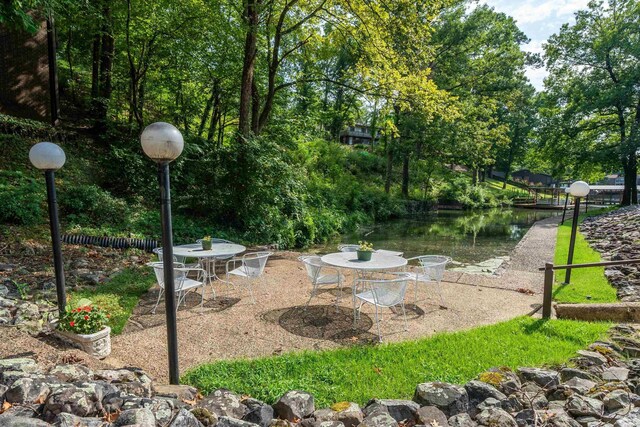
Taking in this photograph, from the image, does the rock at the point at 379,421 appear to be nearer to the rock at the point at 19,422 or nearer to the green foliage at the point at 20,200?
the rock at the point at 19,422

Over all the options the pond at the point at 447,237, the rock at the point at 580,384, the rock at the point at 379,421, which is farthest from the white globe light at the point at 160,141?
the pond at the point at 447,237

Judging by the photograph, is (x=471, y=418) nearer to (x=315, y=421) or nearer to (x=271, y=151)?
(x=315, y=421)

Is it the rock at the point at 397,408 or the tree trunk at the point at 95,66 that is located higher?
the tree trunk at the point at 95,66

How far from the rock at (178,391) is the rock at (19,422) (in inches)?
34.0

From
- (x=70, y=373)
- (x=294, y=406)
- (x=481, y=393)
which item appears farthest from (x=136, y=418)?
(x=481, y=393)

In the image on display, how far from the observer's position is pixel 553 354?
390cm

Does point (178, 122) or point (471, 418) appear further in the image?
point (178, 122)

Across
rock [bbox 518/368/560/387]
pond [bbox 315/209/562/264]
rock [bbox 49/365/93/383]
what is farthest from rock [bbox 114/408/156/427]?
pond [bbox 315/209/562/264]

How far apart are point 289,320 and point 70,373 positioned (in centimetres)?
267

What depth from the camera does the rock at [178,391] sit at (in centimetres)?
285

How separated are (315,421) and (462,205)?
27713 mm

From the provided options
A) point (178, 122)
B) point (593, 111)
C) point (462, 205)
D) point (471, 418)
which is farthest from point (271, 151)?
point (462, 205)

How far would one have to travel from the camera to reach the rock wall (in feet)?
20.9

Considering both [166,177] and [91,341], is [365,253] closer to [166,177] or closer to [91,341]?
[166,177]
